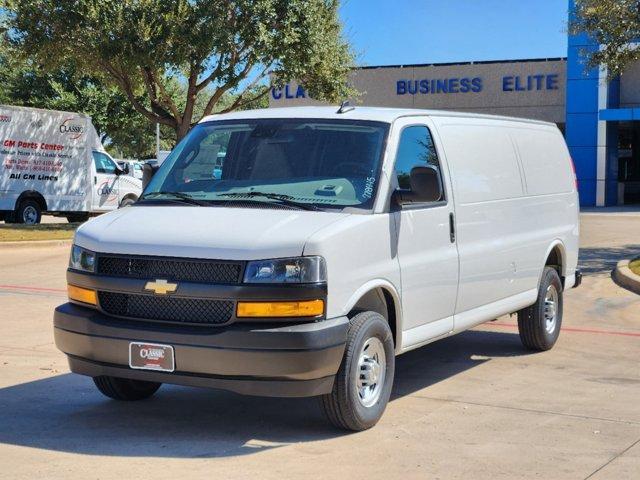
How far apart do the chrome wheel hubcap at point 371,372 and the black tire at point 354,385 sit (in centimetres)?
3

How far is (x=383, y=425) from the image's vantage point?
6.59 meters

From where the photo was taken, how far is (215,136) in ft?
24.3

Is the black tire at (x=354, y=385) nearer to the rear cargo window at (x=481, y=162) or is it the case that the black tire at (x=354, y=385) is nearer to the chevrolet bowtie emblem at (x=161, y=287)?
the chevrolet bowtie emblem at (x=161, y=287)

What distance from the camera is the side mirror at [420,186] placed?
676cm

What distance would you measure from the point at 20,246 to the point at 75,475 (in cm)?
1468

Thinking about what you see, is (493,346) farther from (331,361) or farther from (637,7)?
(637,7)

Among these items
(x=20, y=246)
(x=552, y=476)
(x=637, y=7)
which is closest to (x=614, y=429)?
(x=552, y=476)

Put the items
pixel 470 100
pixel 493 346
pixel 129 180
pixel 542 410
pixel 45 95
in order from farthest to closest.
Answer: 1. pixel 45 95
2. pixel 470 100
3. pixel 129 180
4. pixel 493 346
5. pixel 542 410

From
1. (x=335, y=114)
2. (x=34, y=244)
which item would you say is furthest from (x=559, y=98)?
(x=335, y=114)

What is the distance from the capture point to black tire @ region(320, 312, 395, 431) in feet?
20.1

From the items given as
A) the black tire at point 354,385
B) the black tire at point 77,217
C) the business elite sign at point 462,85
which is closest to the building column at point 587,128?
the business elite sign at point 462,85

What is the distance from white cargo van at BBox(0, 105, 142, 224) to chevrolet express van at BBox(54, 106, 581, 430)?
1892 cm

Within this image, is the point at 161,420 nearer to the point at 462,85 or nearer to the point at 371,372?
the point at 371,372

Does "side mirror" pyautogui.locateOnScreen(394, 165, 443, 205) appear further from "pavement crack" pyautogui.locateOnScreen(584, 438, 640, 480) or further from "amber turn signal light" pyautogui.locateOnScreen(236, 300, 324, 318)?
"pavement crack" pyautogui.locateOnScreen(584, 438, 640, 480)
